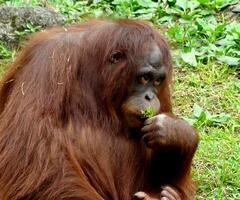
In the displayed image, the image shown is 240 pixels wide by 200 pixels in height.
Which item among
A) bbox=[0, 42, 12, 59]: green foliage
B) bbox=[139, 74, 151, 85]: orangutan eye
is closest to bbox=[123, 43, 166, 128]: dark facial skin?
bbox=[139, 74, 151, 85]: orangutan eye

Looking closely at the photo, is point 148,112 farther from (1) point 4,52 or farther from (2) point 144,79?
(1) point 4,52

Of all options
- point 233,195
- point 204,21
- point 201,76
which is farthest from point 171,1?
point 233,195

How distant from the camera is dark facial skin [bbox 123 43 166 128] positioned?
4.25 metres

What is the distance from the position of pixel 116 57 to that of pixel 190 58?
199 cm

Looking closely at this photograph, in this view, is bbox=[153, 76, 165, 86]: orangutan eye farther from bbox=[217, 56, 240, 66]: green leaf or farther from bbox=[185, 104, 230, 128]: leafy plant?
bbox=[217, 56, 240, 66]: green leaf

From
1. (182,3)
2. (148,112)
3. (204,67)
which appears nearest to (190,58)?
(204,67)

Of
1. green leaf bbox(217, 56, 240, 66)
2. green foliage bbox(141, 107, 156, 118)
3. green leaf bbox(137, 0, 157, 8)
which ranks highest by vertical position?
green foliage bbox(141, 107, 156, 118)

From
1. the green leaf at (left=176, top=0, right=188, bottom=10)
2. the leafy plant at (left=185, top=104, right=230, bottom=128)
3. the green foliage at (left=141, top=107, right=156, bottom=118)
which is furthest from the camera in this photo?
the green leaf at (left=176, top=0, right=188, bottom=10)

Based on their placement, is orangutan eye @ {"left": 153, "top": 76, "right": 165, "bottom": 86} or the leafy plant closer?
→ orangutan eye @ {"left": 153, "top": 76, "right": 165, "bottom": 86}

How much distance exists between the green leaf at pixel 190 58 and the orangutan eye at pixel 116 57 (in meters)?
1.93

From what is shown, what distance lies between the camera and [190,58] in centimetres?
627

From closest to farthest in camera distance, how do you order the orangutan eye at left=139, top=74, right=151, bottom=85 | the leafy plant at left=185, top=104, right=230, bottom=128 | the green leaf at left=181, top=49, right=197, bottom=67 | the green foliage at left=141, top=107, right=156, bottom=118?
the green foliage at left=141, top=107, right=156, bottom=118 → the orangutan eye at left=139, top=74, right=151, bottom=85 → the leafy plant at left=185, top=104, right=230, bottom=128 → the green leaf at left=181, top=49, right=197, bottom=67

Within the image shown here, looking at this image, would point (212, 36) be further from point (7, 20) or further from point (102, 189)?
A: point (102, 189)

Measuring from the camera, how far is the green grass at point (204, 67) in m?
5.18
